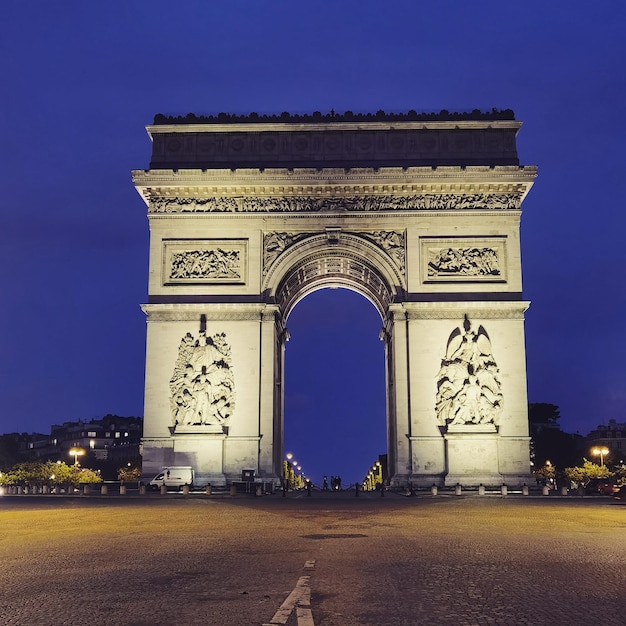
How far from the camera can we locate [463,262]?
122 ft

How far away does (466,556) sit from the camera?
10.7 m

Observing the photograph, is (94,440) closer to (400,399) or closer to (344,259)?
(344,259)

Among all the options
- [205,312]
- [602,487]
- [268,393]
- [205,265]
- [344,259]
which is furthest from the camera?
[602,487]

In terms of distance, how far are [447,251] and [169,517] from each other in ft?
71.7

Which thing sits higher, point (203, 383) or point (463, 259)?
point (463, 259)

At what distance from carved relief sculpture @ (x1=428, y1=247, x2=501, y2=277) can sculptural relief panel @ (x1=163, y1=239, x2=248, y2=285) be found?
848cm

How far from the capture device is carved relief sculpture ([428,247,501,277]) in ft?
121

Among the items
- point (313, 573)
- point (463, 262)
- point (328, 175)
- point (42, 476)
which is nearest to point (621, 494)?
point (463, 262)

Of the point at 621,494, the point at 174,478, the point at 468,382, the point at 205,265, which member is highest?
the point at 205,265

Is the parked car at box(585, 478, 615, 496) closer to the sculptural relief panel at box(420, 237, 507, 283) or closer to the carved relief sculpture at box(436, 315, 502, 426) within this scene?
the carved relief sculpture at box(436, 315, 502, 426)

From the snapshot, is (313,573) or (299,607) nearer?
A: (299,607)

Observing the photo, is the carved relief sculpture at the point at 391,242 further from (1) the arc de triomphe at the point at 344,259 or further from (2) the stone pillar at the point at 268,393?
(2) the stone pillar at the point at 268,393

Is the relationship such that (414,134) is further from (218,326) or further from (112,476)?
(112,476)

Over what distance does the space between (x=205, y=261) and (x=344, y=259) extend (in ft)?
21.8
